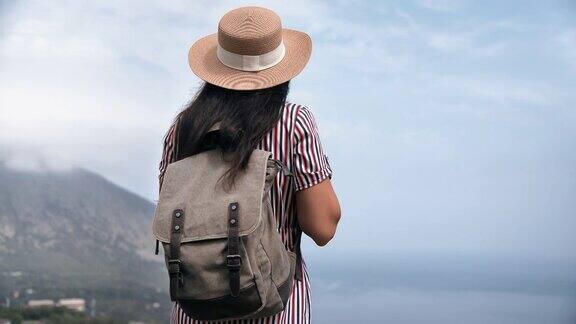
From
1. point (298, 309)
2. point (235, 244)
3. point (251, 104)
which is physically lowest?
point (298, 309)

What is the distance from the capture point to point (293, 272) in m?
1.79

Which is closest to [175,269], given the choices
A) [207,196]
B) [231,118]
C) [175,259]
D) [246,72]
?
[175,259]

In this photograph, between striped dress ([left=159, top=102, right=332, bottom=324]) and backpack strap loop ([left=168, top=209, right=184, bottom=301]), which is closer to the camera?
backpack strap loop ([left=168, top=209, right=184, bottom=301])

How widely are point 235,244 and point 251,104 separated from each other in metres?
0.30

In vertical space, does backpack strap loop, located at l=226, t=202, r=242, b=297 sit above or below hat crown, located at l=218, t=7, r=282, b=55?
below

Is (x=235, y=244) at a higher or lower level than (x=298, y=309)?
higher

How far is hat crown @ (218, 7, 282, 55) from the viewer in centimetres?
186

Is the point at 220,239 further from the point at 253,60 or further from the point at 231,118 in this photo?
the point at 253,60

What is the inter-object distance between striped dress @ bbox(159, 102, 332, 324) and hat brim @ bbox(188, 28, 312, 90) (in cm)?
7

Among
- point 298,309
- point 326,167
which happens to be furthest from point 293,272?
point 326,167

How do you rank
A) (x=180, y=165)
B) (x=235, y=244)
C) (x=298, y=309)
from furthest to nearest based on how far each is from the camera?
(x=298, y=309) < (x=180, y=165) < (x=235, y=244)

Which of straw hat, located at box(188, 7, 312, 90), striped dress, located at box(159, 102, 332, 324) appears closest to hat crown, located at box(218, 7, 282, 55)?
straw hat, located at box(188, 7, 312, 90)

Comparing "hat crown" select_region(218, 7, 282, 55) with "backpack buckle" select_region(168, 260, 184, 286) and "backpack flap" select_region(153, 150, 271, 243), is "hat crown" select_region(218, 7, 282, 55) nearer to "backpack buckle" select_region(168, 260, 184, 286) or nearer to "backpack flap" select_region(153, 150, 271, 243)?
"backpack flap" select_region(153, 150, 271, 243)

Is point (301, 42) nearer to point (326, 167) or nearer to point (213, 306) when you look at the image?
point (326, 167)
